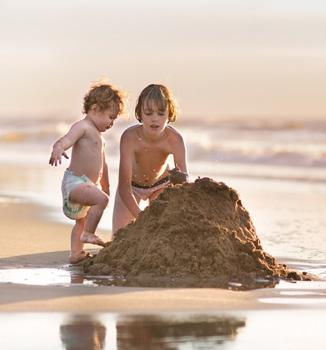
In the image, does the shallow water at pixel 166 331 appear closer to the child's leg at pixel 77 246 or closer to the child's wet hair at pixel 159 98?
the child's leg at pixel 77 246

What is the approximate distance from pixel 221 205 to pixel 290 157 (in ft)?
Result: 46.8

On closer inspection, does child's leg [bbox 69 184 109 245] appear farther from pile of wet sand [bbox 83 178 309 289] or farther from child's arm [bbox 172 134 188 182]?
child's arm [bbox 172 134 188 182]

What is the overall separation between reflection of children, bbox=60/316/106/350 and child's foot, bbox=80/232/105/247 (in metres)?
2.29

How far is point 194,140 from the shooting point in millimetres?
25891

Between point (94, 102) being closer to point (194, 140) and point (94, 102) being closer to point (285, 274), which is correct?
point (285, 274)

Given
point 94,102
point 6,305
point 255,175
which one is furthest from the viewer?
point 255,175

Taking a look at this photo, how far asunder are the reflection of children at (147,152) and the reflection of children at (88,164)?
0.84ft

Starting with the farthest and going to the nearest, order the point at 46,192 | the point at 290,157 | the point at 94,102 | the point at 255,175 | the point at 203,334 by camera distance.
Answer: the point at 290,157, the point at 255,175, the point at 46,192, the point at 94,102, the point at 203,334

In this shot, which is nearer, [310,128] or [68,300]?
[68,300]

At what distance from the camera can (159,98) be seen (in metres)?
7.84

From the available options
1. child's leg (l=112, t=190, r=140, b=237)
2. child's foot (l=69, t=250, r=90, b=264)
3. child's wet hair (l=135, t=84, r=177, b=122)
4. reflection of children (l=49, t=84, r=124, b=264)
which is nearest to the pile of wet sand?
child's foot (l=69, t=250, r=90, b=264)

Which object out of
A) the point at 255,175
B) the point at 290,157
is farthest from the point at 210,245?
the point at 290,157

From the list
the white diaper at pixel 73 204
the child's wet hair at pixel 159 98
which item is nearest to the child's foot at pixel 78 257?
the white diaper at pixel 73 204

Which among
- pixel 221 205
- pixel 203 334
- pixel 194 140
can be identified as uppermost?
pixel 194 140
